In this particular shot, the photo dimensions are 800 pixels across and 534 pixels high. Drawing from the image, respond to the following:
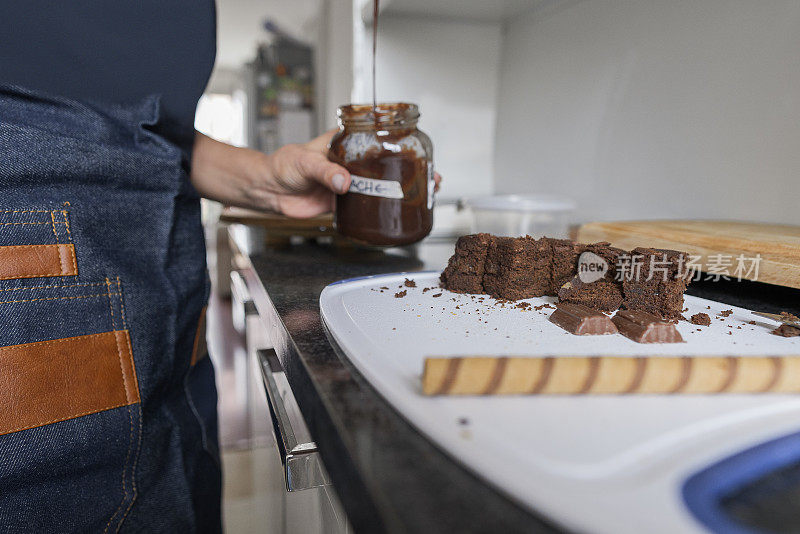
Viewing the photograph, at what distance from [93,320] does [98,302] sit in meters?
0.02

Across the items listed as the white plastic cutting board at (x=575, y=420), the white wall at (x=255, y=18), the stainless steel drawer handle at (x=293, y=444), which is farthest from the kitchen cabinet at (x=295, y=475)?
the white wall at (x=255, y=18)

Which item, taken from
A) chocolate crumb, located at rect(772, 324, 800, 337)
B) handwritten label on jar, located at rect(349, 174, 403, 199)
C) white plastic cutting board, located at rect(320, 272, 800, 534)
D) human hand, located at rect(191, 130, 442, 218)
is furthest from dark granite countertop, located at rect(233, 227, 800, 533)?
human hand, located at rect(191, 130, 442, 218)

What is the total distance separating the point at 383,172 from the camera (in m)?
0.81

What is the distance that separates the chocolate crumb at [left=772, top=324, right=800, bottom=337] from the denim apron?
760mm

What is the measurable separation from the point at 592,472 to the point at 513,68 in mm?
1514

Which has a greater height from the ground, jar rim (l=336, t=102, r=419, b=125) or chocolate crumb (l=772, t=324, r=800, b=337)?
jar rim (l=336, t=102, r=419, b=125)

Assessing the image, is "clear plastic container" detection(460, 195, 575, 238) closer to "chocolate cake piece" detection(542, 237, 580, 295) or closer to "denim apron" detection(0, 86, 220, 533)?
"chocolate cake piece" detection(542, 237, 580, 295)

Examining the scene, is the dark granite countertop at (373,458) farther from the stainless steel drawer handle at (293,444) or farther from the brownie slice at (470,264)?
the brownie slice at (470,264)

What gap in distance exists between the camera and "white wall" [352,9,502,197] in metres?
1.65

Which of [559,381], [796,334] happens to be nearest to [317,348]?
[559,381]

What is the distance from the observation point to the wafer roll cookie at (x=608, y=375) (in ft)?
1.23

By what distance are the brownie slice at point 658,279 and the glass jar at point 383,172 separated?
353 millimetres

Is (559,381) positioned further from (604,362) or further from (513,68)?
(513,68)

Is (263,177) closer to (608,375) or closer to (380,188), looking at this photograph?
(380,188)
